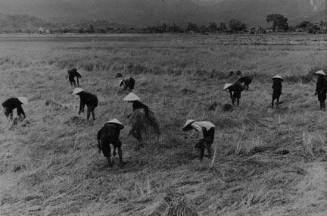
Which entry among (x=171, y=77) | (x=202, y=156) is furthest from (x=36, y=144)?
(x=171, y=77)

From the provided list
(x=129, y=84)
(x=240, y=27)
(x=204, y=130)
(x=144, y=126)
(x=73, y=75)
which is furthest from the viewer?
(x=240, y=27)

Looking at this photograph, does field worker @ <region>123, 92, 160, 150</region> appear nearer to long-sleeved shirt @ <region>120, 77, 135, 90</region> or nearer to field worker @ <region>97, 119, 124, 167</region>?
field worker @ <region>97, 119, 124, 167</region>

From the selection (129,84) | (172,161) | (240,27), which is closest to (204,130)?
(172,161)

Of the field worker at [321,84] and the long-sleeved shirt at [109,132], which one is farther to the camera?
the field worker at [321,84]

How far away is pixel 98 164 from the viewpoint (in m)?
7.06

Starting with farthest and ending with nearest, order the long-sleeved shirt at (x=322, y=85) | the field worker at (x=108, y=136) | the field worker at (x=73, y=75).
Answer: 1. the field worker at (x=73, y=75)
2. the long-sleeved shirt at (x=322, y=85)
3. the field worker at (x=108, y=136)

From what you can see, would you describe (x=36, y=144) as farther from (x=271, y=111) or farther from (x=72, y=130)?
(x=271, y=111)

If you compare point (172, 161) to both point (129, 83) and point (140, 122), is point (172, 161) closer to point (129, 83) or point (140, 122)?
point (140, 122)

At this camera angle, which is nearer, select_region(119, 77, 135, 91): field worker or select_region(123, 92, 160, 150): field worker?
select_region(123, 92, 160, 150): field worker

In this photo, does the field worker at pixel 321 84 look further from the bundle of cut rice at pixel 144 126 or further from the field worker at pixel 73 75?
the field worker at pixel 73 75

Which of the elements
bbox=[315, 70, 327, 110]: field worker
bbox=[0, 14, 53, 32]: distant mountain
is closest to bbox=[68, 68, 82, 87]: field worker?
bbox=[315, 70, 327, 110]: field worker

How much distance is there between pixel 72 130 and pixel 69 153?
1.61 meters

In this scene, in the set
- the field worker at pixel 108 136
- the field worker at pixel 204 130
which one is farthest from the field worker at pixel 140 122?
the field worker at pixel 204 130

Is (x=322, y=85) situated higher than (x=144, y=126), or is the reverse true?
(x=322, y=85)
